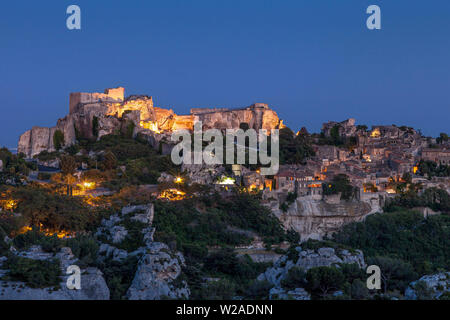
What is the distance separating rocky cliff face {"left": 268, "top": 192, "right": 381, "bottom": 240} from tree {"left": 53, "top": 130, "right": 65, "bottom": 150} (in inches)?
693

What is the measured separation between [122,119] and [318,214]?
58.9 ft

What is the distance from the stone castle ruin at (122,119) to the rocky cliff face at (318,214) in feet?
40.8

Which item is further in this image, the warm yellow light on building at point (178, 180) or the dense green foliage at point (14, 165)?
the warm yellow light on building at point (178, 180)

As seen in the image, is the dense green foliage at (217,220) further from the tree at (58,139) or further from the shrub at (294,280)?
the tree at (58,139)

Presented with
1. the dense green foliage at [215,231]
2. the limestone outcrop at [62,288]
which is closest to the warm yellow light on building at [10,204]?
the dense green foliage at [215,231]

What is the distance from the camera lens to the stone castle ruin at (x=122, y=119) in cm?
3838

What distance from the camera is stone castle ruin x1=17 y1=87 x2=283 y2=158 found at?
126 ft

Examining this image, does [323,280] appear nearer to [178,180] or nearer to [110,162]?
[178,180]

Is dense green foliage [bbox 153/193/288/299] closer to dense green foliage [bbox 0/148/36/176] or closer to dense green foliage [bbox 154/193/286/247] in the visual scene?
dense green foliage [bbox 154/193/286/247]

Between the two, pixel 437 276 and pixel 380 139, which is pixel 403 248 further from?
→ pixel 380 139

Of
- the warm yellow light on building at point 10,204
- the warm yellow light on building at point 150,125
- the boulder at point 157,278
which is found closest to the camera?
the boulder at point 157,278

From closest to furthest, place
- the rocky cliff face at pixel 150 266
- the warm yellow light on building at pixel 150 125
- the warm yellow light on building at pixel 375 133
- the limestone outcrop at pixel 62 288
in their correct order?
the limestone outcrop at pixel 62 288, the rocky cliff face at pixel 150 266, the warm yellow light on building at pixel 150 125, the warm yellow light on building at pixel 375 133

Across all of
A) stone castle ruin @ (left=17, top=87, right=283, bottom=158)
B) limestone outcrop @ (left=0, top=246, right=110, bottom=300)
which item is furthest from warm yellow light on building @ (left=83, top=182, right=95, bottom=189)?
limestone outcrop @ (left=0, top=246, right=110, bottom=300)
